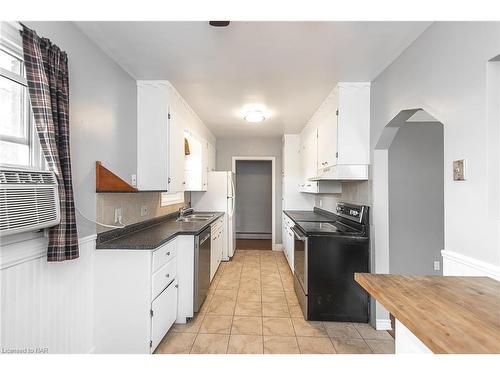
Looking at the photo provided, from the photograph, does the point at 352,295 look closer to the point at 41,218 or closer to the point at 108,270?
the point at 108,270

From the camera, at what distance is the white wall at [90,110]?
1.79 metres

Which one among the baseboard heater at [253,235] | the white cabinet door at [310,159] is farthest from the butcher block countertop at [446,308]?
the baseboard heater at [253,235]

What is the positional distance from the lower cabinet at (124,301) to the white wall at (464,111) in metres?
2.09

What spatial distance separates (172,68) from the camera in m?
2.44

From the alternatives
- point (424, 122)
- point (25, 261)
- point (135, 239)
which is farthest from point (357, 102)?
point (25, 261)

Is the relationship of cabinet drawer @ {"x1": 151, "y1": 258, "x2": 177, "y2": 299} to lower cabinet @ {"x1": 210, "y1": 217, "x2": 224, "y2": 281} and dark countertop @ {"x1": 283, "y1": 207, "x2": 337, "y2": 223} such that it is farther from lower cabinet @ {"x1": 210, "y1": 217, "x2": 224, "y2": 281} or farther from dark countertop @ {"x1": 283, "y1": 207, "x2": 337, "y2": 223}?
dark countertop @ {"x1": 283, "y1": 207, "x2": 337, "y2": 223}

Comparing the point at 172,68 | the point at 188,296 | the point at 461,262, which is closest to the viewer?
the point at 461,262

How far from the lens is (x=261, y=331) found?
2.45 meters

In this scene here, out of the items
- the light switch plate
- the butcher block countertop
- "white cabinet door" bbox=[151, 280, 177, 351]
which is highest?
the light switch plate

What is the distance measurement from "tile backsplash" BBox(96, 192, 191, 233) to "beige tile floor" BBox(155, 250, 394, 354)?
116 cm

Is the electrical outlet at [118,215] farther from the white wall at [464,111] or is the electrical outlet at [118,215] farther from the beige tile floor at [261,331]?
the white wall at [464,111]

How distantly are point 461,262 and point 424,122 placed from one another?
2.72 metres

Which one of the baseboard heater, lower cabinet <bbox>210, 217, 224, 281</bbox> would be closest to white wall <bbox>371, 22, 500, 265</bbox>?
lower cabinet <bbox>210, 217, 224, 281</bbox>

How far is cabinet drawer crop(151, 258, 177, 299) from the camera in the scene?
6.81 feet
